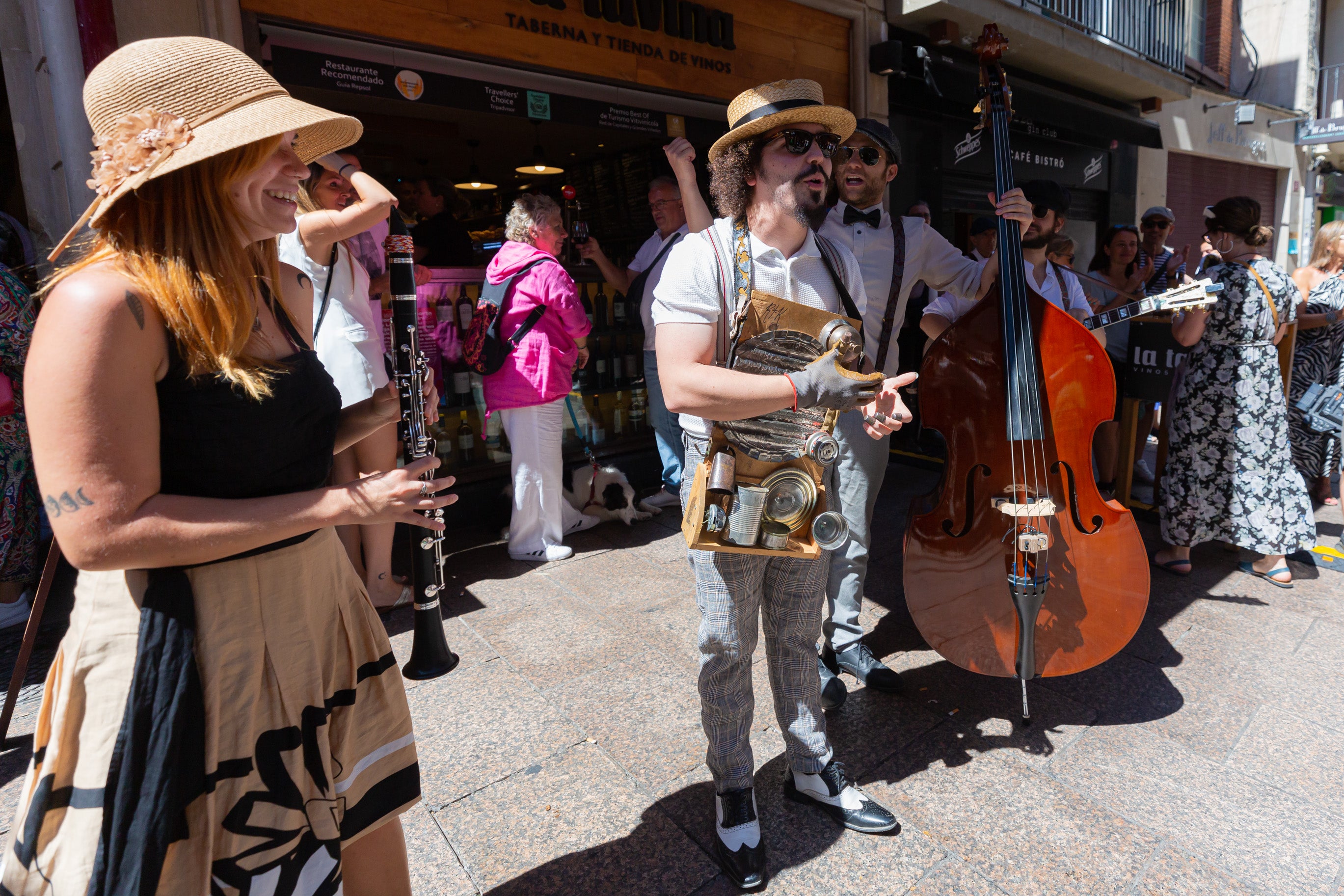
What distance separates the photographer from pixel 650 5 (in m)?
5.51

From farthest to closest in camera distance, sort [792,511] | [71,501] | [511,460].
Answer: [511,460] → [792,511] → [71,501]

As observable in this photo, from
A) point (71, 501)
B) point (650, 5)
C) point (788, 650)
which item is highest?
point (650, 5)

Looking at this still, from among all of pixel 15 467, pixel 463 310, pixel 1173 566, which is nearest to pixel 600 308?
pixel 463 310

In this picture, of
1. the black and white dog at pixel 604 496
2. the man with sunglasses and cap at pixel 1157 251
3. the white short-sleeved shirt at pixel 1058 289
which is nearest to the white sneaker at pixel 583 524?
the black and white dog at pixel 604 496

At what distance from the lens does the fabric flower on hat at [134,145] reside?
3.71ft

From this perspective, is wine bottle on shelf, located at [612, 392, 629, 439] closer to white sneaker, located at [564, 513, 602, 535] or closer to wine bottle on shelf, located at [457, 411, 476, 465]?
white sneaker, located at [564, 513, 602, 535]

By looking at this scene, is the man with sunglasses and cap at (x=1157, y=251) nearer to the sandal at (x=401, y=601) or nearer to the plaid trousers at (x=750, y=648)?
the plaid trousers at (x=750, y=648)

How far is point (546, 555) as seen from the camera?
4605mm

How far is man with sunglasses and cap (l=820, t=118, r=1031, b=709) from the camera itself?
2.97 m

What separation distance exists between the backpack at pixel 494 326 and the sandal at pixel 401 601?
52.5 inches

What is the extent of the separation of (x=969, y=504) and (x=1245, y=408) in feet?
8.22

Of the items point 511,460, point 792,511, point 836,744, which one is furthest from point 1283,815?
point 511,460

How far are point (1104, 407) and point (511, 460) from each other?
3220 millimetres

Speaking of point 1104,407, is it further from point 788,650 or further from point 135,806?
point 135,806
